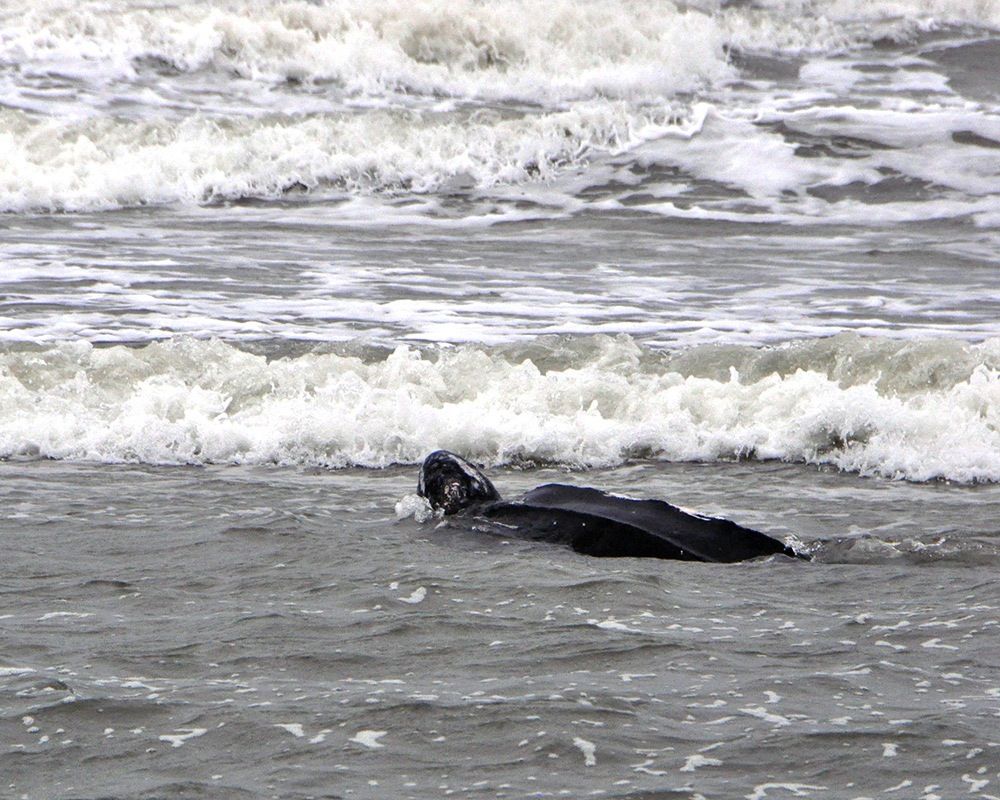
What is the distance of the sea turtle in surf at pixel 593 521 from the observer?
6457 millimetres

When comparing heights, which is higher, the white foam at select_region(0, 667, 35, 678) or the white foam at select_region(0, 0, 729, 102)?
the white foam at select_region(0, 0, 729, 102)

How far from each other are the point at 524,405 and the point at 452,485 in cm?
223

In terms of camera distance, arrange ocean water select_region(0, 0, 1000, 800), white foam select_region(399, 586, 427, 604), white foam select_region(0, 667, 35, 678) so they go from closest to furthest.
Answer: ocean water select_region(0, 0, 1000, 800) → white foam select_region(0, 667, 35, 678) → white foam select_region(399, 586, 427, 604)

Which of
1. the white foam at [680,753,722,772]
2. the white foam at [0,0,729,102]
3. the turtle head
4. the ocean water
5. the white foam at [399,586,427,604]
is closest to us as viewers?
the white foam at [680,753,722,772]

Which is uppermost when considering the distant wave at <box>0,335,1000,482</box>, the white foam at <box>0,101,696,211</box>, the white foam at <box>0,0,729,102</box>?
the white foam at <box>0,0,729,102</box>

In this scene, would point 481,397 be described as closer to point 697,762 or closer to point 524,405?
point 524,405

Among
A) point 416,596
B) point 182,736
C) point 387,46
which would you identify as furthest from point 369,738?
point 387,46

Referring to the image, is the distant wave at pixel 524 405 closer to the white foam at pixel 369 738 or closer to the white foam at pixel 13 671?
the white foam at pixel 13 671

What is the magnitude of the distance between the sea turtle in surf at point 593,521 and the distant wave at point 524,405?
152 cm

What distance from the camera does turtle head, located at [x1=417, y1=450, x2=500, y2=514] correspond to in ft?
23.7

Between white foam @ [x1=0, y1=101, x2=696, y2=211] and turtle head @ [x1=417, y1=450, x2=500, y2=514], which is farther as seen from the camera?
white foam @ [x1=0, y1=101, x2=696, y2=211]

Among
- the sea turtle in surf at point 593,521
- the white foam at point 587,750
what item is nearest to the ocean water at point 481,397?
the white foam at point 587,750

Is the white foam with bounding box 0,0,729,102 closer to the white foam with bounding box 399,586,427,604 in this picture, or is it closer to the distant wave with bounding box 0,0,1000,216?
the distant wave with bounding box 0,0,1000,216

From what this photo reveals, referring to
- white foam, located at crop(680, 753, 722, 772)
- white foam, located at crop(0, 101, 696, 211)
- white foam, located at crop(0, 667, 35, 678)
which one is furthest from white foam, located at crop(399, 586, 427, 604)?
white foam, located at crop(0, 101, 696, 211)
